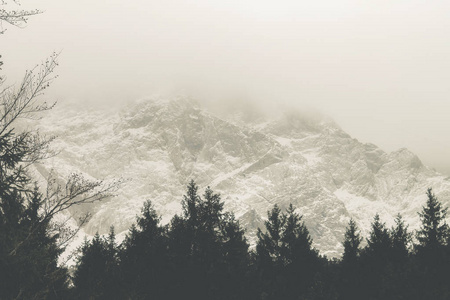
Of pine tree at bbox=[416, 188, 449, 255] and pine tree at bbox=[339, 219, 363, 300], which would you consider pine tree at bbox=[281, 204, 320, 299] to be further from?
pine tree at bbox=[416, 188, 449, 255]

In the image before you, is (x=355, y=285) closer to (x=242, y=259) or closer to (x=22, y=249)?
(x=242, y=259)

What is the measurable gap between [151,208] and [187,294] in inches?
347

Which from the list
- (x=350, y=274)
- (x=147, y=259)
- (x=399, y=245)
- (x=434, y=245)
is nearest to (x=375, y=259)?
(x=350, y=274)

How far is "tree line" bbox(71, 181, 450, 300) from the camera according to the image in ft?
77.9

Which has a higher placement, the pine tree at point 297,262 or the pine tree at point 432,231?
the pine tree at point 432,231

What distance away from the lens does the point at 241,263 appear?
87.3ft

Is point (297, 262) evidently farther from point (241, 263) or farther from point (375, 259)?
point (375, 259)

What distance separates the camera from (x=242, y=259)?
27.3 metres

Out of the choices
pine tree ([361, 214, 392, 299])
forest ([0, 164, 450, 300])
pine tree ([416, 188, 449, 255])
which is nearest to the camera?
forest ([0, 164, 450, 300])

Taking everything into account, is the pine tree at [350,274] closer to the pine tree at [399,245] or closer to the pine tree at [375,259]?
the pine tree at [375,259]

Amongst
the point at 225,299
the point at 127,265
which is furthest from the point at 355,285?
the point at 127,265

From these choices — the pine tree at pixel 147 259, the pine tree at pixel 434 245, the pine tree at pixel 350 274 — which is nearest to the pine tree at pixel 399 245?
the pine tree at pixel 434 245

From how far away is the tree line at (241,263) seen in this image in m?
23.7

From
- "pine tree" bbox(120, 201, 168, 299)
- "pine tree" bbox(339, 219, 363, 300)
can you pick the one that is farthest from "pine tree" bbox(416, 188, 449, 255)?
"pine tree" bbox(120, 201, 168, 299)
